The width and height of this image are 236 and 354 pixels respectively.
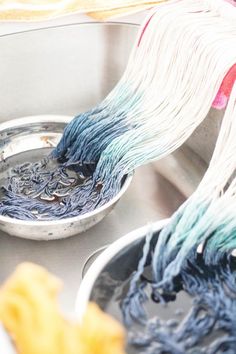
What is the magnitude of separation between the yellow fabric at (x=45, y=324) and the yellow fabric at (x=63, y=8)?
0.59m

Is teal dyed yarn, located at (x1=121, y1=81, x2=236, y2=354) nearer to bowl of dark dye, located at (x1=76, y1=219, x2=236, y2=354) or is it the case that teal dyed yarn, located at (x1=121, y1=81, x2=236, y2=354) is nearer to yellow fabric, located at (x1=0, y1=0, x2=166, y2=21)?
bowl of dark dye, located at (x1=76, y1=219, x2=236, y2=354)

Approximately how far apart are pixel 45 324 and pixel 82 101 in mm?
638

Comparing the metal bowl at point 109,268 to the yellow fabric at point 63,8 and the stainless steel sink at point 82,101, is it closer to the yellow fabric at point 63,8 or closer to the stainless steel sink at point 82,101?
the stainless steel sink at point 82,101

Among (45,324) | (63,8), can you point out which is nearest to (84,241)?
(45,324)

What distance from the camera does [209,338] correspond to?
406 mm

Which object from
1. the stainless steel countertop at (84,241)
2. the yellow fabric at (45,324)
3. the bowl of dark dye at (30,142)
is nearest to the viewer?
the yellow fabric at (45,324)

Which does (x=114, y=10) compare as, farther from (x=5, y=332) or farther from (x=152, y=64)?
(x=5, y=332)

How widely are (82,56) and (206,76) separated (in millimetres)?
361

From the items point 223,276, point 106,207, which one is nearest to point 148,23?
point 106,207

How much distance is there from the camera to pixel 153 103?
0.71 m

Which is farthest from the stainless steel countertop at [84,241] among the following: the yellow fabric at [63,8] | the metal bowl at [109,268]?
the yellow fabric at [63,8]

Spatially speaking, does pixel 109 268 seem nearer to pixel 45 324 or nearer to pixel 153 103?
pixel 45 324

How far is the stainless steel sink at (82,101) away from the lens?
67 centimetres

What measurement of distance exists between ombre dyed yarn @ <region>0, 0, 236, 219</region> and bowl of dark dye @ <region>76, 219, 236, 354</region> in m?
0.17
